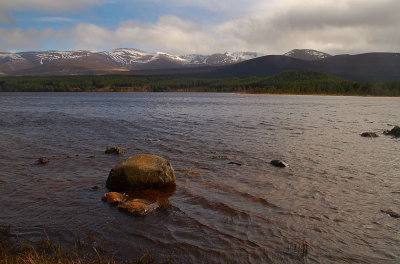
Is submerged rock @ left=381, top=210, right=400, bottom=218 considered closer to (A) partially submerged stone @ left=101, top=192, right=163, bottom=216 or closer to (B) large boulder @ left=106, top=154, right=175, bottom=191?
(A) partially submerged stone @ left=101, top=192, right=163, bottom=216

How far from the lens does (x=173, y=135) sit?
29.1m

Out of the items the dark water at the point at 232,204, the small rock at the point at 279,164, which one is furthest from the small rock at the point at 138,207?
the small rock at the point at 279,164

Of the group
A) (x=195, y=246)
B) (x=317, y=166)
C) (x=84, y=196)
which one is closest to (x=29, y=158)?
(x=84, y=196)

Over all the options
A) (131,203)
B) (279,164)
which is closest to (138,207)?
(131,203)

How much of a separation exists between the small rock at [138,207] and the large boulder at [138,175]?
185 cm

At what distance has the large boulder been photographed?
44.0 ft

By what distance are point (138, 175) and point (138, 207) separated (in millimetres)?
2697

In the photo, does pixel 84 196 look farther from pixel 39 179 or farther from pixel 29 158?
pixel 29 158

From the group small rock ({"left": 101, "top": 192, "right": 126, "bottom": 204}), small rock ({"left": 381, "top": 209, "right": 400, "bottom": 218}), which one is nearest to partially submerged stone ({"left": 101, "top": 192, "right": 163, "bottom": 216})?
small rock ({"left": 101, "top": 192, "right": 126, "bottom": 204})

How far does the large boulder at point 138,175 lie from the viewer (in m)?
13.4

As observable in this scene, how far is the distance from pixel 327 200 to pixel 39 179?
13.0 meters

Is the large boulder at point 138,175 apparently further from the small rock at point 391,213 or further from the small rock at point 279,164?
the small rock at point 391,213

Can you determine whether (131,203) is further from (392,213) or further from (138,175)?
(392,213)

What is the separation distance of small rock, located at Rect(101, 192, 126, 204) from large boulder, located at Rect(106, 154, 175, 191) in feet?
3.25
